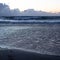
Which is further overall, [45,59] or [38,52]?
[38,52]

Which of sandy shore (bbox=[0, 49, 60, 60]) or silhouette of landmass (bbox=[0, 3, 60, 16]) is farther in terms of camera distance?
silhouette of landmass (bbox=[0, 3, 60, 16])

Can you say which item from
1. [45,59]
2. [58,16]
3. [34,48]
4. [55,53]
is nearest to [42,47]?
[34,48]

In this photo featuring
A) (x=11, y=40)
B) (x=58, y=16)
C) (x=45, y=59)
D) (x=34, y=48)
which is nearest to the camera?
(x=45, y=59)

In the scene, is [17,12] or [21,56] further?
[17,12]

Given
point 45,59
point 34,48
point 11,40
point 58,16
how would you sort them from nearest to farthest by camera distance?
point 45,59 < point 34,48 < point 11,40 < point 58,16

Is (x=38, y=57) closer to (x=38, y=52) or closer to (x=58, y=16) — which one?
(x=38, y=52)

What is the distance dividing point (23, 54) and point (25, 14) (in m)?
20.7

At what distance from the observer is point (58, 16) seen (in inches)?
995

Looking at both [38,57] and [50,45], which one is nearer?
[38,57]

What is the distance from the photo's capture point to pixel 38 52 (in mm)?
6281

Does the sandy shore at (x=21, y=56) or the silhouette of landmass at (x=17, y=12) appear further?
the silhouette of landmass at (x=17, y=12)

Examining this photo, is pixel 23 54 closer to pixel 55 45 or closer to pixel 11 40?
pixel 55 45

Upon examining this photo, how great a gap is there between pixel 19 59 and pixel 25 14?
70.1 feet

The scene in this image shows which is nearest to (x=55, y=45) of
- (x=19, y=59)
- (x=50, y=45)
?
(x=50, y=45)
